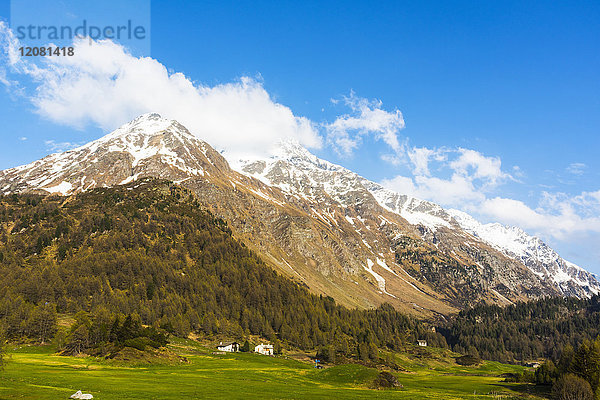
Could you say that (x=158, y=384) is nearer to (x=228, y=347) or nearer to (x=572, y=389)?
(x=572, y=389)

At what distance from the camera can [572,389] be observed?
98500 mm

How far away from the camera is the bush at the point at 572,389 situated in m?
96.2

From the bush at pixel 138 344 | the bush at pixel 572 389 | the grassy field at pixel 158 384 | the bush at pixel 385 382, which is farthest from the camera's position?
the bush at pixel 138 344

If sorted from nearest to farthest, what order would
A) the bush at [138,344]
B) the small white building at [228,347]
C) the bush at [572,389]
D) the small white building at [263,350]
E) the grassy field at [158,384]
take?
1. the grassy field at [158,384]
2. the bush at [572,389]
3. the bush at [138,344]
4. the small white building at [228,347]
5. the small white building at [263,350]

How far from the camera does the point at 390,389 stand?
91.1 m

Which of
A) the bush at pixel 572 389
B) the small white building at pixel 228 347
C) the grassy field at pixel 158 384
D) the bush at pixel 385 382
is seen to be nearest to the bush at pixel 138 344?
the grassy field at pixel 158 384

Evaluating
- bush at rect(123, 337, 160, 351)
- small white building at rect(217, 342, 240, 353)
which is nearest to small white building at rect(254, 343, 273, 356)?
small white building at rect(217, 342, 240, 353)

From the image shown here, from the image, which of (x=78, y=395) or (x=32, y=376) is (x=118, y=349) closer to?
(x=32, y=376)

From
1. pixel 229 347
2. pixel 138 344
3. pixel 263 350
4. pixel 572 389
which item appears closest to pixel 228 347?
pixel 229 347

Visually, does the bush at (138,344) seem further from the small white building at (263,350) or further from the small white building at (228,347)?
the small white building at (263,350)

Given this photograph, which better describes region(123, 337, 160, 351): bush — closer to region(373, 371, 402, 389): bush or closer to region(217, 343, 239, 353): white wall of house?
region(373, 371, 402, 389): bush

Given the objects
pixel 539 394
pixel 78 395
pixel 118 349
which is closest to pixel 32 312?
pixel 118 349

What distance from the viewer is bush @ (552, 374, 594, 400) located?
316 ft

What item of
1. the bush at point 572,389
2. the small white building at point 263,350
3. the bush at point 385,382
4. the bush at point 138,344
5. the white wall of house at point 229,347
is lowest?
the small white building at point 263,350
